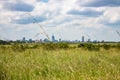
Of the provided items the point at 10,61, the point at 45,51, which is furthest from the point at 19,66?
the point at 45,51

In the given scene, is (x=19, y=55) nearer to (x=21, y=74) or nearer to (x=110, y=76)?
(x=21, y=74)

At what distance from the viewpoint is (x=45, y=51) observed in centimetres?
611

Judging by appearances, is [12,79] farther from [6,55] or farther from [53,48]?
[53,48]

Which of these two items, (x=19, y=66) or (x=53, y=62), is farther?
(x=53, y=62)

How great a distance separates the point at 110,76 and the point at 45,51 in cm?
253

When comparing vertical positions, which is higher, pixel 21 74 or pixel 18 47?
pixel 18 47

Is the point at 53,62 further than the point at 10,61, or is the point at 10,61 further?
the point at 53,62

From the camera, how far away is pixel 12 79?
5363mm

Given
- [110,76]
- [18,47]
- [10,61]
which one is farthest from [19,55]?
[110,76]

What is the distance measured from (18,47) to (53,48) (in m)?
1.00

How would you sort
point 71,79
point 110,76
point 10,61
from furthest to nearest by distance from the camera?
point 10,61 < point 71,79 < point 110,76

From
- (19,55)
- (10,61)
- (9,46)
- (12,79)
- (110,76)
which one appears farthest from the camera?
(19,55)

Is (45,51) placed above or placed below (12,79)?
above

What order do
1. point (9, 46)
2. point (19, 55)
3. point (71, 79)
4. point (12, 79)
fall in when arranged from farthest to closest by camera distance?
1. point (19, 55)
2. point (9, 46)
3. point (12, 79)
4. point (71, 79)
